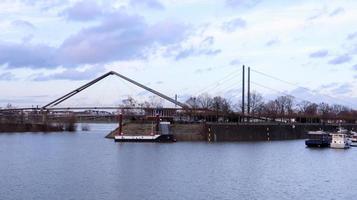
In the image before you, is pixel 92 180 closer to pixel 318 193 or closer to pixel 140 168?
pixel 140 168

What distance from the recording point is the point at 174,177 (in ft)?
132

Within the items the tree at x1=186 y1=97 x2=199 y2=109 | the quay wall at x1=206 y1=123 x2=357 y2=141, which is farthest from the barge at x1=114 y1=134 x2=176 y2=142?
the tree at x1=186 y1=97 x2=199 y2=109

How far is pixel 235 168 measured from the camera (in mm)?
47594

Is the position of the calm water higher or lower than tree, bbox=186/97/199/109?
lower

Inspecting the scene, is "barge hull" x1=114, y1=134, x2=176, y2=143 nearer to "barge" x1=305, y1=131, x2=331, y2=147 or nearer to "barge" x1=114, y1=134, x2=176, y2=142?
"barge" x1=114, y1=134, x2=176, y2=142

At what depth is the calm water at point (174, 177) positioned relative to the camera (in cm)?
3288

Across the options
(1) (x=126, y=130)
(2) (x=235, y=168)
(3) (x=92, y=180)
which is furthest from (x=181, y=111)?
(3) (x=92, y=180)

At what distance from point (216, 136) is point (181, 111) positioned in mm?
28930

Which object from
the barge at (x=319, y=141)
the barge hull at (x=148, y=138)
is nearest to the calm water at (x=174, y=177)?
the barge at (x=319, y=141)

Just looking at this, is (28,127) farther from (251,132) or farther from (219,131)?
(251,132)

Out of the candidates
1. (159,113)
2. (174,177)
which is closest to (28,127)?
(159,113)

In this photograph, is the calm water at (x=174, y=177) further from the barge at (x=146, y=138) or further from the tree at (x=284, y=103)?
the tree at (x=284, y=103)

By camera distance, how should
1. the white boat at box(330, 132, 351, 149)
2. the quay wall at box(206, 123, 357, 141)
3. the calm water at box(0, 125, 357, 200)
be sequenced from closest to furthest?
the calm water at box(0, 125, 357, 200) < the white boat at box(330, 132, 351, 149) < the quay wall at box(206, 123, 357, 141)

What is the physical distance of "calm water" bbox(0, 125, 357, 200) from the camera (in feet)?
108
